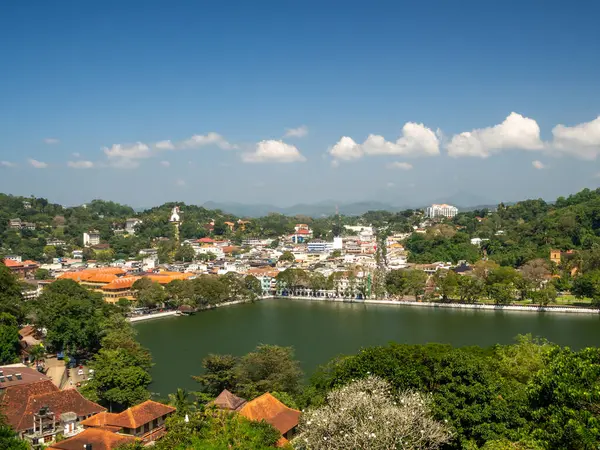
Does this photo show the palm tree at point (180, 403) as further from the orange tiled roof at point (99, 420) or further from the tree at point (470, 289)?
the tree at point (470, 289)

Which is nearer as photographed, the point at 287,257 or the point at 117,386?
the point at 117,386

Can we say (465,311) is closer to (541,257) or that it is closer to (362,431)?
(541,257)

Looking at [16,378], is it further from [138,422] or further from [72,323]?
[72,323]

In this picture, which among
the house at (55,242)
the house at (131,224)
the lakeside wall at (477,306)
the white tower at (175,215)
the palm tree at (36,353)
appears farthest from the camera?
the white tower at (175,215)

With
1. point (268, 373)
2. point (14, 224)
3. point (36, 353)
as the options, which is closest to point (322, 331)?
point (268, 373)

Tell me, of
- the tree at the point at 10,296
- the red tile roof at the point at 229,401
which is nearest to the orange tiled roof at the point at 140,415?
the red tile roof at the point at 229,401

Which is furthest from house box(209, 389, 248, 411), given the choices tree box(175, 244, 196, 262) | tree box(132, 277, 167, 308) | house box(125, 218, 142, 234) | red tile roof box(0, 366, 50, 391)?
house box(125, 218, 142, 234)
